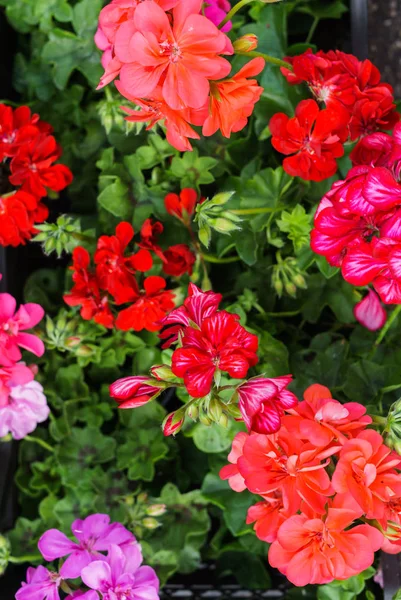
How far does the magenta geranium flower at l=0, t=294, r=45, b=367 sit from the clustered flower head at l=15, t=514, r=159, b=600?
0.25m

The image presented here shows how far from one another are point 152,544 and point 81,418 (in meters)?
0.25

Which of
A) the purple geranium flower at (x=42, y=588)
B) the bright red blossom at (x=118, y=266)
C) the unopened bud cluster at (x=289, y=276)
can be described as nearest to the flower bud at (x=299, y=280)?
the unopened bud cluster at (x=289, y=276)

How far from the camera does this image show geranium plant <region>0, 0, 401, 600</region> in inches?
27.0

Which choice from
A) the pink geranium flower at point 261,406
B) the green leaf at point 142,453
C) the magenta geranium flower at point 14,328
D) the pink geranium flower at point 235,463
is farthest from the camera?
the green leaf at point 142,453

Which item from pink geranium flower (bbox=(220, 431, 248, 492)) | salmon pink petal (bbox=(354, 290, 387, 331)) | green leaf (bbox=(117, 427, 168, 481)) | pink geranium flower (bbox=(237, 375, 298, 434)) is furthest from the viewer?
green leaf (bbox=(117, 427, 168, 481))

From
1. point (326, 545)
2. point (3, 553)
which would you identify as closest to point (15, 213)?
point (3, 553)

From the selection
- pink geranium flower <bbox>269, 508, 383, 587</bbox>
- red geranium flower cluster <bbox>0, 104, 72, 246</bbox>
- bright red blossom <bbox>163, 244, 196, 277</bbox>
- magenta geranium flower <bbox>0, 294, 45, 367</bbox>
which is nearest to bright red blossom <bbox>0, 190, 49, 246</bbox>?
red geranium flower cluster <bbox>0, 104, 72, 246</bbox>

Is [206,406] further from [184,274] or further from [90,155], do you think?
[90,155]

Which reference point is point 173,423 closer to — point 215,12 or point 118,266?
point 118,266

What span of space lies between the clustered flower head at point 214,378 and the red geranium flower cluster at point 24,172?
0.38 meters

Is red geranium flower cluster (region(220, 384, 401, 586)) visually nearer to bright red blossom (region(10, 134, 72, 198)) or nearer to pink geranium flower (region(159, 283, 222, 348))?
pink geranium flower (region(159, 283, 222, 348))

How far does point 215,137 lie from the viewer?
3.61ft

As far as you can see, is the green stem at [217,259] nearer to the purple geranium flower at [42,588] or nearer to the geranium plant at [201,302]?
the geranium plant at [201,302]

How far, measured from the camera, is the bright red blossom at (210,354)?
0.66 metres
